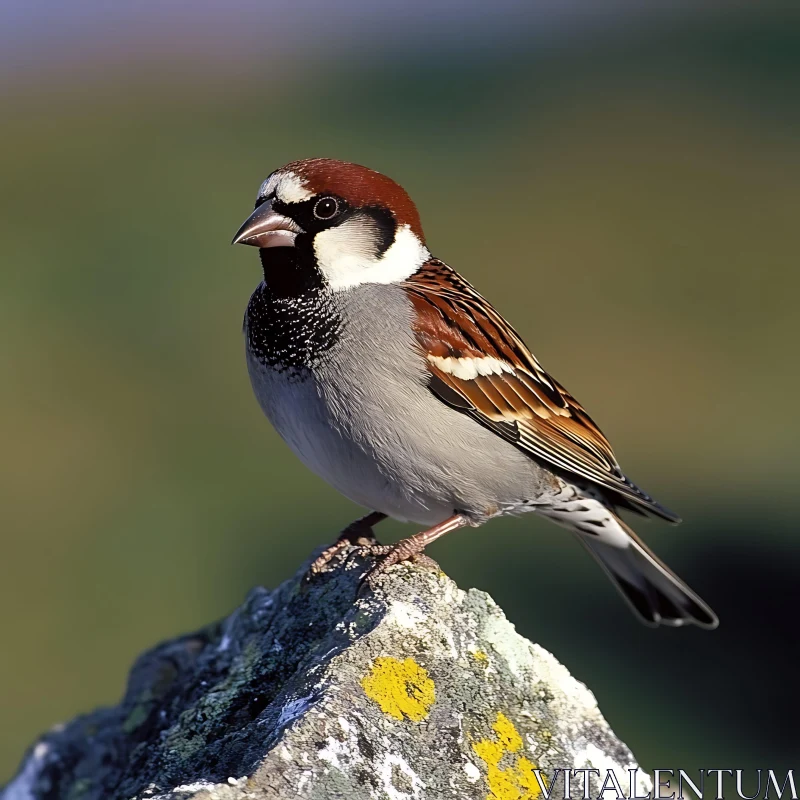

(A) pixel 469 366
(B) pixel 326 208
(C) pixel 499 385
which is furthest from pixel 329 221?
(C) pixel 499 385

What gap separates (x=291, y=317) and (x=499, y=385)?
0.71 metres

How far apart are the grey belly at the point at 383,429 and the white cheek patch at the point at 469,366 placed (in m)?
0.08

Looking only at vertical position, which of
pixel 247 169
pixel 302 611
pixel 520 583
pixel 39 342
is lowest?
pixel 302 611

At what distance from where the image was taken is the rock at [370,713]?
2.40 m

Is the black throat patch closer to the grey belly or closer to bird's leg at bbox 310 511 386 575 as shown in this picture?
the grey belly

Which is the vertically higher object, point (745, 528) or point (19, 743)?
point (745, 528)

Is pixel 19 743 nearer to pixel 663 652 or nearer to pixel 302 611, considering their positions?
pixel 663 652

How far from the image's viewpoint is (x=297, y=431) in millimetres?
3428

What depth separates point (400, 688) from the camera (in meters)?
2.60

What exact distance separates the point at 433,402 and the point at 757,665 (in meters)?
5.34

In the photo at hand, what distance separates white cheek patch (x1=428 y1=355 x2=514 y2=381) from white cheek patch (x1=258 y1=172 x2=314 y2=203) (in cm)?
60

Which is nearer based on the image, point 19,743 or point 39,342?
point 19,743

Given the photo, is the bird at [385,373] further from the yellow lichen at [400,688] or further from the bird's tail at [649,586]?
the yellow lichen at [400,688]

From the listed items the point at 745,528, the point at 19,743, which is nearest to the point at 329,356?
the point at 19,743
